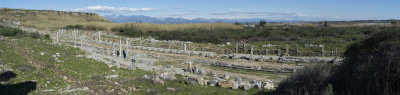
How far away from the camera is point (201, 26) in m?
62.3

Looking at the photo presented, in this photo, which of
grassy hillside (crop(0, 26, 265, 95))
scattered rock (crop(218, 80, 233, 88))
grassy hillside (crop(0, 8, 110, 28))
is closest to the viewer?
grassy hillside (crop(0, 26, 265, 95))

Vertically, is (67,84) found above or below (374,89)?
below

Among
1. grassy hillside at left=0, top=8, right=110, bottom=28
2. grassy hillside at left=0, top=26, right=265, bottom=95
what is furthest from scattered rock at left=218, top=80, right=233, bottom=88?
grassy hillside at left=0, top=8, right=110, bottom=28

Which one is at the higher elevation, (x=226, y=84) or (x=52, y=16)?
(x=52, y=16)

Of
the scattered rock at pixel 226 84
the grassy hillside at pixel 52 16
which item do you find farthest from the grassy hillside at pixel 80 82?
the grassy hillside at pixel 52 16

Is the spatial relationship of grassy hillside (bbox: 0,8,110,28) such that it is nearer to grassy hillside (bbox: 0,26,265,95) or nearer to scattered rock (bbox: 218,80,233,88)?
grassy hillside (bbox: 0,26,265,95)

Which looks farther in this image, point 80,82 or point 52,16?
point 52,16

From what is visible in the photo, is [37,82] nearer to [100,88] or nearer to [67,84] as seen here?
[67,84]

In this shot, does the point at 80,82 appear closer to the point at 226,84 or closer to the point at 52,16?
the point at 226,84

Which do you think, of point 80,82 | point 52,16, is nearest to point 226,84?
point 80,82

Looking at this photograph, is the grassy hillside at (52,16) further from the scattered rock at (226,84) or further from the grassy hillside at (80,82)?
the scattered rock at (226,84)

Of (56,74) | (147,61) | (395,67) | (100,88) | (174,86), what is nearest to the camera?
(395,67)

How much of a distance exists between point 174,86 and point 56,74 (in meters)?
4.92

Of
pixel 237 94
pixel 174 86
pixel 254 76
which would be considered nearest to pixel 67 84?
pixel 174 86
